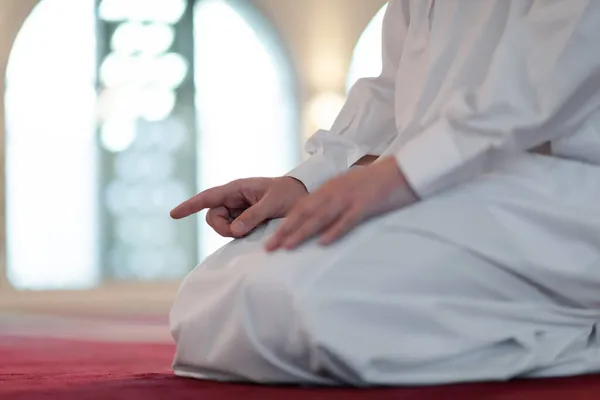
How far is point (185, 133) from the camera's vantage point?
7.36 m

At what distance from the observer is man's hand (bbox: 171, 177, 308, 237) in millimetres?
1487

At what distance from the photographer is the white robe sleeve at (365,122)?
166 cm

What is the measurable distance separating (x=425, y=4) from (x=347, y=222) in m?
0.51

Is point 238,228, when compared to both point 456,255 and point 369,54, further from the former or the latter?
point 369,54

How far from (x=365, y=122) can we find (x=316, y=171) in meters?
0.18

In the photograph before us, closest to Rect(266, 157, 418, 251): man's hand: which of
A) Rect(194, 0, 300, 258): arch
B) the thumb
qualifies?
the thumb

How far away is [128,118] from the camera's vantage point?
730 centimetres

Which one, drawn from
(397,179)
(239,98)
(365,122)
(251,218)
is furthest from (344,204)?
(239,98)

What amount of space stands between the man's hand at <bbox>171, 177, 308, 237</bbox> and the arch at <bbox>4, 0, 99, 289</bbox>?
582cm

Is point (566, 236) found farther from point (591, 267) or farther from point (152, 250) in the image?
point (152, 250)

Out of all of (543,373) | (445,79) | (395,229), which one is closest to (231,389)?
(395,229)

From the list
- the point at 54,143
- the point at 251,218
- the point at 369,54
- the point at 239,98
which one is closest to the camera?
the point at 251,218

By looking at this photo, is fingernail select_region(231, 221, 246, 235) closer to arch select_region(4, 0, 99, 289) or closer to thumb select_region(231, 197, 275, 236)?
thumb select_region(231, 197, 275, 236)

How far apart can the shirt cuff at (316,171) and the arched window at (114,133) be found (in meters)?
5.76
